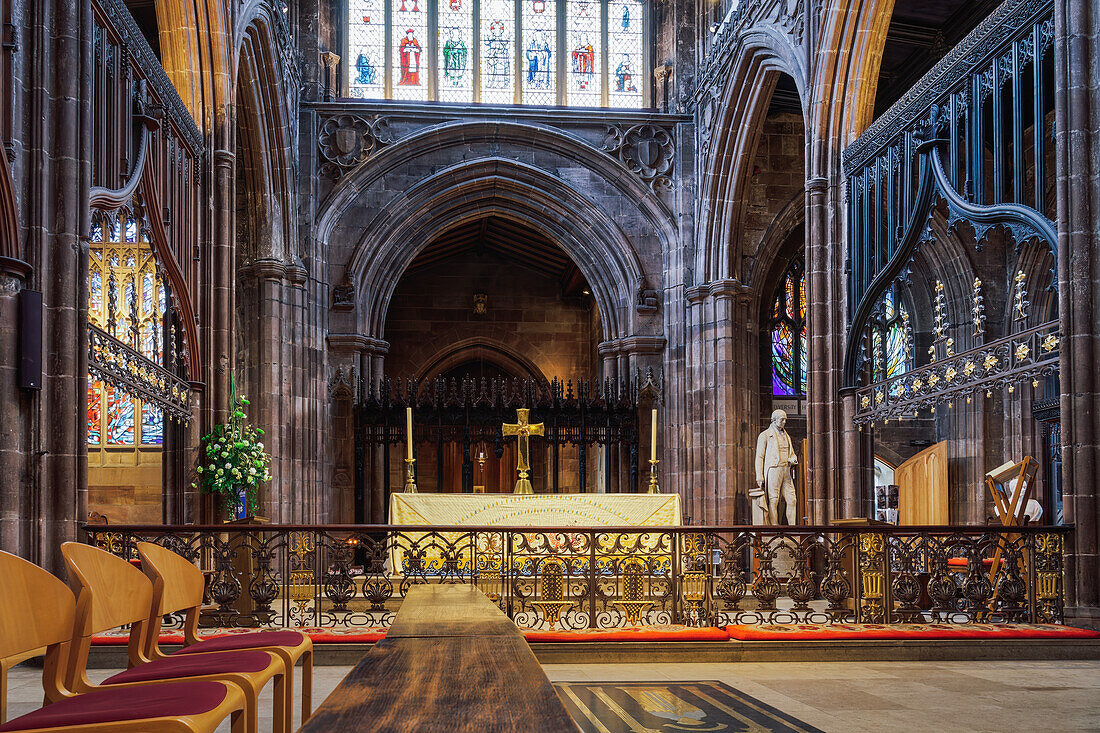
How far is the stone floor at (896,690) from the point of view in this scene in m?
4.64

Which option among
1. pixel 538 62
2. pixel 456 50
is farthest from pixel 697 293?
pixel 456 50

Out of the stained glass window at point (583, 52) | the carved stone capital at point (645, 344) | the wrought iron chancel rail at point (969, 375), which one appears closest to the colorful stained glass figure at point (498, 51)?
the stained glass window at point (583, 52)

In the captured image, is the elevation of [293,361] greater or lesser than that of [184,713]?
greater

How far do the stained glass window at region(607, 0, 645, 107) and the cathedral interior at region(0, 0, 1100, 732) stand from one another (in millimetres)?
44

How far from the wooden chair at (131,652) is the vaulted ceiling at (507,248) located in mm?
17108

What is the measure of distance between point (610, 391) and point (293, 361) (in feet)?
15.3

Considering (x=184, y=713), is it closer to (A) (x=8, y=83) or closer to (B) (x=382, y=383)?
(A) (x=8, y=83)

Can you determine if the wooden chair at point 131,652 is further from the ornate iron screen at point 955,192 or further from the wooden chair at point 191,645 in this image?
the ornate iron screen at point 955,192

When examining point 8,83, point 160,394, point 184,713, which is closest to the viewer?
point 184,713

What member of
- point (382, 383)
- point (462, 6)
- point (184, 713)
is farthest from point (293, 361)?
point (184, 713)

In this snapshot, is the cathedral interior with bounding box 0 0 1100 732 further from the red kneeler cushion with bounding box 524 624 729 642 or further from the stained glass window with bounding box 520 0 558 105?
the red kneeler cushion with bounding box 524 624 729 642

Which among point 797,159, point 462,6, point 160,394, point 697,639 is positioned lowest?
point 697,639

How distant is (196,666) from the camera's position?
3004 mm

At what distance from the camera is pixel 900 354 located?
1841cm
